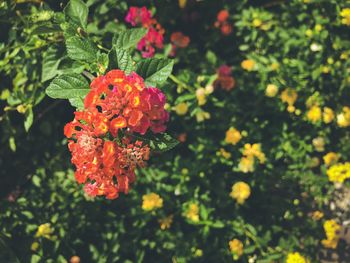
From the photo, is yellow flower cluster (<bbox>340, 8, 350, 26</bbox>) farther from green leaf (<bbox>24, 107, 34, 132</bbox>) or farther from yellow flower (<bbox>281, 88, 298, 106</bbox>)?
green leaf (<bbox>24, 107, 34, 132</bbox>)

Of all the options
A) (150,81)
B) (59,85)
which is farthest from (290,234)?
(59,85)

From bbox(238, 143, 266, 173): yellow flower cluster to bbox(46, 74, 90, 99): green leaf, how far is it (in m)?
1.07

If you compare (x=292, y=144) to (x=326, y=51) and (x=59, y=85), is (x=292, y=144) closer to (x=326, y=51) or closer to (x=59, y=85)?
(x=326, y=51)

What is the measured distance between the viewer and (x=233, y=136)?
6.51 ft

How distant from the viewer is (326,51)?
213cm

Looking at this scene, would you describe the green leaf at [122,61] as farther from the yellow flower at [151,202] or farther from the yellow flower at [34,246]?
the yellow flower at [34,246]

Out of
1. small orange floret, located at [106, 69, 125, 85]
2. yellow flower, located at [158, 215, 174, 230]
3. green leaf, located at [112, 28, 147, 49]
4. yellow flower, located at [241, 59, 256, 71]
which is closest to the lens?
small orange floret, located at [106, 69, 125, 85]

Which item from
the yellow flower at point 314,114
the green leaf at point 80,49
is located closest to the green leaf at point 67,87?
the green leaf at point 80,49

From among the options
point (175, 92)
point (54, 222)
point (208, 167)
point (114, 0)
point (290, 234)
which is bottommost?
point (290, 234)

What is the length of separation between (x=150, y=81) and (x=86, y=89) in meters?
0.17

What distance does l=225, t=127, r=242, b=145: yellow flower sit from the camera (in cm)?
198

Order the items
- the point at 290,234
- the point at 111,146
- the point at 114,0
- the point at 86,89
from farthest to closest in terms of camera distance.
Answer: the point at 290,234, the point at 114,0, the point at 86,89, the point at 111,146

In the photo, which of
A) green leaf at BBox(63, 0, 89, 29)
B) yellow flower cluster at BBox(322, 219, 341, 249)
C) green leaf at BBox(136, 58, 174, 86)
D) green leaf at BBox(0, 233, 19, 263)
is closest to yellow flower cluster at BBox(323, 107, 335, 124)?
yellow flower cluster at BBox(322, 219, 341, 249)

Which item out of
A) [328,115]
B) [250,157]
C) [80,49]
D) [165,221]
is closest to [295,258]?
[250,157]
